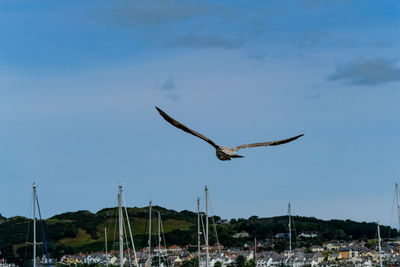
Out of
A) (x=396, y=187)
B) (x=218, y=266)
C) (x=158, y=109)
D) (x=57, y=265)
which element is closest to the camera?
(x=158, y=109)

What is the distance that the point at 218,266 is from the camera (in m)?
121

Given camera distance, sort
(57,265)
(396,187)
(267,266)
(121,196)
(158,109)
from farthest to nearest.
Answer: (267,266), (57,265), (396,187), (121,196), (158,109)

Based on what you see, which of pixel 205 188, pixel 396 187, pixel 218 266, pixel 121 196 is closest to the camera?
pixel 121 196

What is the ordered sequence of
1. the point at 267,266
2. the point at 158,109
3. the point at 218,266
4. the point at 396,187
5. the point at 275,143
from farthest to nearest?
the point at 267,266 < the point at 218,266 < the point at 396,187 < the point at 275,143 < the point at 158,109

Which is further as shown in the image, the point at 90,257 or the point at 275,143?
the point at 90,257

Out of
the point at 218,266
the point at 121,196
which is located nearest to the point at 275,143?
the point at 121,196

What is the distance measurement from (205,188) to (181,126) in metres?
49.8

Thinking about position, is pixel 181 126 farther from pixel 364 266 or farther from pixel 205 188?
pixel 364 266

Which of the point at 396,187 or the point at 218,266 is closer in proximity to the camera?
the point at 396,187

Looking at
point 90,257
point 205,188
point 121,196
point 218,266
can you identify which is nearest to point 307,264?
point 90,257

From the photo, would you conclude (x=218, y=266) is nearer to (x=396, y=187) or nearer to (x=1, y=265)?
(x=396, y=187)

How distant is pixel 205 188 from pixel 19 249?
11613 cm

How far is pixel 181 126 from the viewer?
38.2 meters

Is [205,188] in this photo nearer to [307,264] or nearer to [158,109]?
[158,109]
